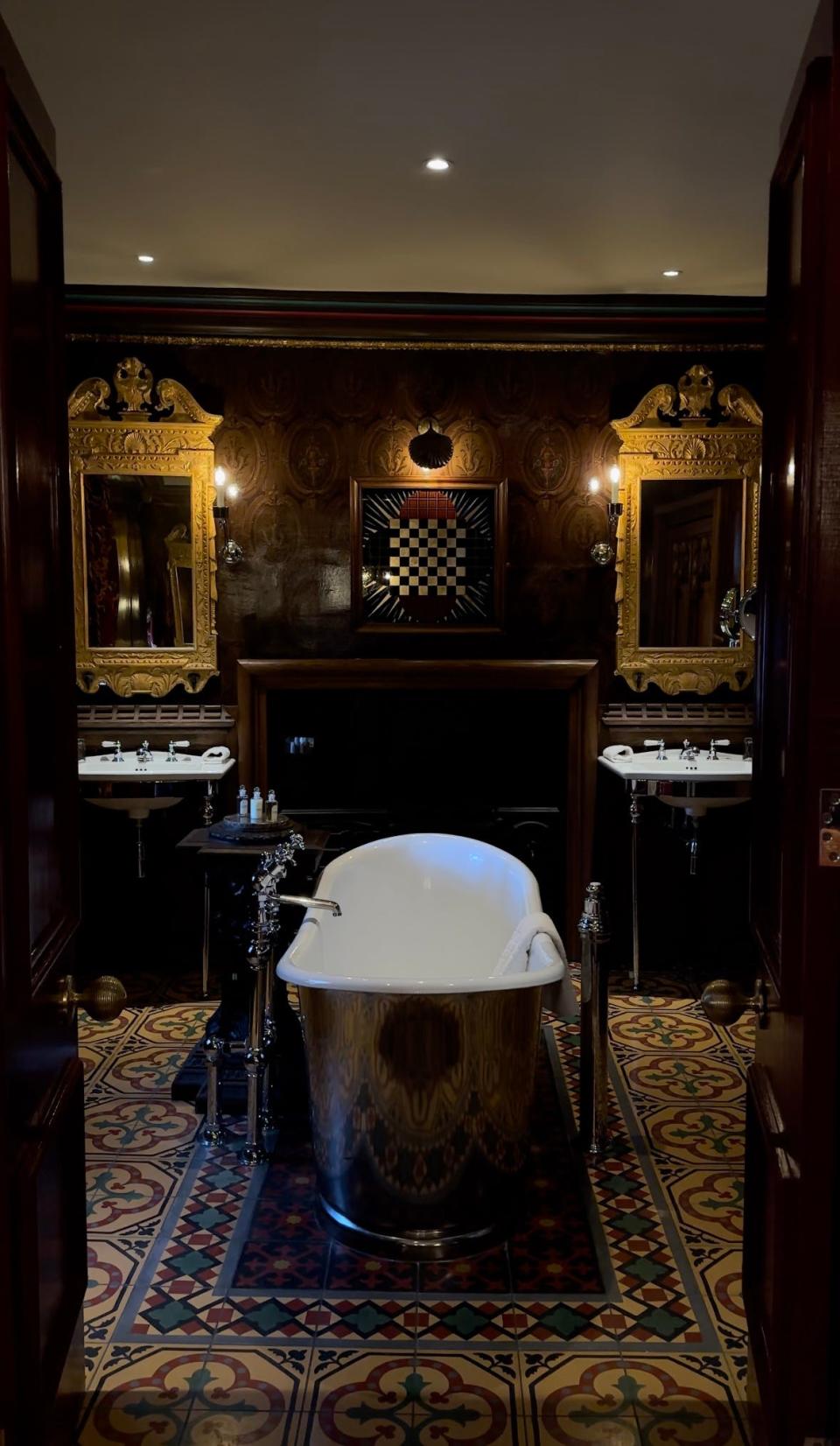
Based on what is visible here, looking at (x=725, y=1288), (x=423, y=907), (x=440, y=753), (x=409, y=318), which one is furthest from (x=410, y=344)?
(x=725, y=1288)

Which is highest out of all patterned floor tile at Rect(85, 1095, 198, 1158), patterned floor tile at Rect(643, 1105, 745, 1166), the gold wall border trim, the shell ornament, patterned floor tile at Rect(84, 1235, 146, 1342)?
the gold wall border trim

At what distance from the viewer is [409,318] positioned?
4371 mm

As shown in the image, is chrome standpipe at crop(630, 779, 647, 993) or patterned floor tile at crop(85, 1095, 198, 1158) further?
chrome standpipe at crop(630, 779, 647, 993)

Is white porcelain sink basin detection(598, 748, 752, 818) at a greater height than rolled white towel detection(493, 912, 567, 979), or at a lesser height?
greater

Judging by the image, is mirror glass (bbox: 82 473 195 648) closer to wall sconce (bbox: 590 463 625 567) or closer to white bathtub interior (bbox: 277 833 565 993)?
white bathtub interior (bbox: 277 833 565 993)

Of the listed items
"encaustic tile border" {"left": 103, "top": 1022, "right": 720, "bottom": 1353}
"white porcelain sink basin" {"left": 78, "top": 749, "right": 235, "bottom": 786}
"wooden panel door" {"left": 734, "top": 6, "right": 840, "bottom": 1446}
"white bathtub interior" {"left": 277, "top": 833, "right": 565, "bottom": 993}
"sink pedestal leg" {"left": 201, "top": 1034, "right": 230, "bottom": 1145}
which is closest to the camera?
"wooden panel door" {"left": 734, "top": 6, "right": 840, "bottom": 1446}

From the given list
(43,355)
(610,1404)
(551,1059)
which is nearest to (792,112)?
(43,355)

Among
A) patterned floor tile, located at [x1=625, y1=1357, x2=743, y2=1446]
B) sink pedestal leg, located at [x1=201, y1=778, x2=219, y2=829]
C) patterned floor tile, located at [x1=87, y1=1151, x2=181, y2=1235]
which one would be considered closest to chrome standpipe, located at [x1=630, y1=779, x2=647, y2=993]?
sink pedestal leg, located at [x1=201, y1=778, x2=219, y2=829]

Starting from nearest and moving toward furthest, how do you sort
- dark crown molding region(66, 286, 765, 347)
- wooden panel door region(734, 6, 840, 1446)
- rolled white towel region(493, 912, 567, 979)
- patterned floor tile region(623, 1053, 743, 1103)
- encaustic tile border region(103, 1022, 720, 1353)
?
wooden panel door region(734, 6, 840, 1446)
encaustic tile border region(103, 1022, 720, 1353)
rolled white towel region(493, 912, 567, 979)
patterned floor tile region(623, 1053, 743, 1103)
dark crown molding region(66, 286, 765, 347)

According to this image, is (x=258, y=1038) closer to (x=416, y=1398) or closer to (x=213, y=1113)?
(x=213, y=1113)

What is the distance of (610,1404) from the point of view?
6.40 ft

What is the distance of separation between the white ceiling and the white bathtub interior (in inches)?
81.9

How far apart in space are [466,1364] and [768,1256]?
0.78m

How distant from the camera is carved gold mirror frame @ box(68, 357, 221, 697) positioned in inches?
175
